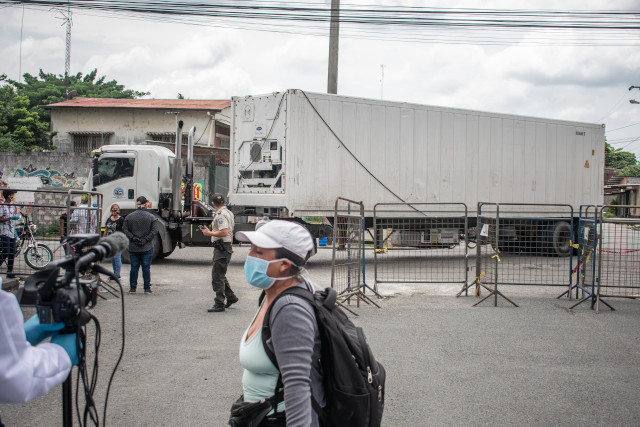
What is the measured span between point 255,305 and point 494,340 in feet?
12.9

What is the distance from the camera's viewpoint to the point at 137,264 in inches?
400

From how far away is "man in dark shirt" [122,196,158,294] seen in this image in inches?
392

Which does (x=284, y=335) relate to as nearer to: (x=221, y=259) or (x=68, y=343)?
(x=68, y=343)

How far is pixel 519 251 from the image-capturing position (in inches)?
502

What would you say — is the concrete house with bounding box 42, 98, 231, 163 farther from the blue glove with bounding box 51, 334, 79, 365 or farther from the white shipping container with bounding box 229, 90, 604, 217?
the blue glove with bounding box 51, 334, 79, 365

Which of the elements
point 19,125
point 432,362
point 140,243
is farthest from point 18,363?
point 19,125

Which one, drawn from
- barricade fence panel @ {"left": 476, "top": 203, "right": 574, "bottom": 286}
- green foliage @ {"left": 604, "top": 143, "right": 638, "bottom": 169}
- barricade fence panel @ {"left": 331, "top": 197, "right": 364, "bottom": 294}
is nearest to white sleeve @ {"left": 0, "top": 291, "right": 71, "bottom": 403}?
barricade fence panel @ {"left": 331, "top": 197, "right": 364, "bottom": 294}

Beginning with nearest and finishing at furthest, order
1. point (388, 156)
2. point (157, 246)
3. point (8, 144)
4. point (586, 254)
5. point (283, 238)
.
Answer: point (283, 238)
point (586, 254)
point (157, 246)
point (388, 156)
point (8, 144)

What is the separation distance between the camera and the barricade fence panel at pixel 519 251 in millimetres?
9992

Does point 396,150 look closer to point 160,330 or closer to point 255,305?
point 255,305

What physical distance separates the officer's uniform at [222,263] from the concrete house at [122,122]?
22012 mm

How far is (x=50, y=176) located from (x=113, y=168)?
11.6 m

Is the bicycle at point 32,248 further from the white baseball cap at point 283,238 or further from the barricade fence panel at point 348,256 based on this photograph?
the white baseball cap at point 283,238

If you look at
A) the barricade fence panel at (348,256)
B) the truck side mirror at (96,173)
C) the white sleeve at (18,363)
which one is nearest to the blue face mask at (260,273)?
the white sleeve at (18,363)
